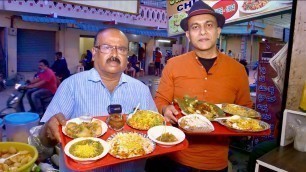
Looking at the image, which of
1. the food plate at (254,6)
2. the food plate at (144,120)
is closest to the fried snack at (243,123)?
the food plate at (144,120)

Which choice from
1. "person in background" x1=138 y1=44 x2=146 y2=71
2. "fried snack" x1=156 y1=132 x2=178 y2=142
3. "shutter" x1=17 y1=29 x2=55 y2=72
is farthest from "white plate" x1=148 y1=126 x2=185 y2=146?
"person in background" x1=138 y1=44 x2=146 y2=71

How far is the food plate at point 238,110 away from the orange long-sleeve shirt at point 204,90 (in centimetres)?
9

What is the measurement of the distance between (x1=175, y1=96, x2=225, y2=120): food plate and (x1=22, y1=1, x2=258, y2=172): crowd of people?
11 cm

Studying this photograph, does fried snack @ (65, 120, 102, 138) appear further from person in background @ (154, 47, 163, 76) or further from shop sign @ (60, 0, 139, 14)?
person in background @ (154, 47, 163, 76)

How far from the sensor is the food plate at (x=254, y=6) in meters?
3.52

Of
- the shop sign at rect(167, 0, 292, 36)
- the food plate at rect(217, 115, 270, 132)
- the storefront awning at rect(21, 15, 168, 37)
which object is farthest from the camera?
the storefront awning at rect(21, 15, 168, 37)

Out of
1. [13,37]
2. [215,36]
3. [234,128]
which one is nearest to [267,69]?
[215,36]

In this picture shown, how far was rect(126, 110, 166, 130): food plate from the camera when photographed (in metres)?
2.19

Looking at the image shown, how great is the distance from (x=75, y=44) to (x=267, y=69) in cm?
1262

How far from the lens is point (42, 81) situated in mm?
6816

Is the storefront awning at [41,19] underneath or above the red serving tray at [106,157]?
above

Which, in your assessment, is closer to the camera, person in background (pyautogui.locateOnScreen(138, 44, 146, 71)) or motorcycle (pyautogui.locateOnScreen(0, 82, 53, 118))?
motorcycle (pyautogui.locateOnScreen(0, 82, 53, 118))

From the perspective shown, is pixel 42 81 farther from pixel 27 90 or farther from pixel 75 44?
pixel 75 44

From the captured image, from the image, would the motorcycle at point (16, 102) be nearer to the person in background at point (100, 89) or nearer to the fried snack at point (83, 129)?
the person in background at point (100, 89)
